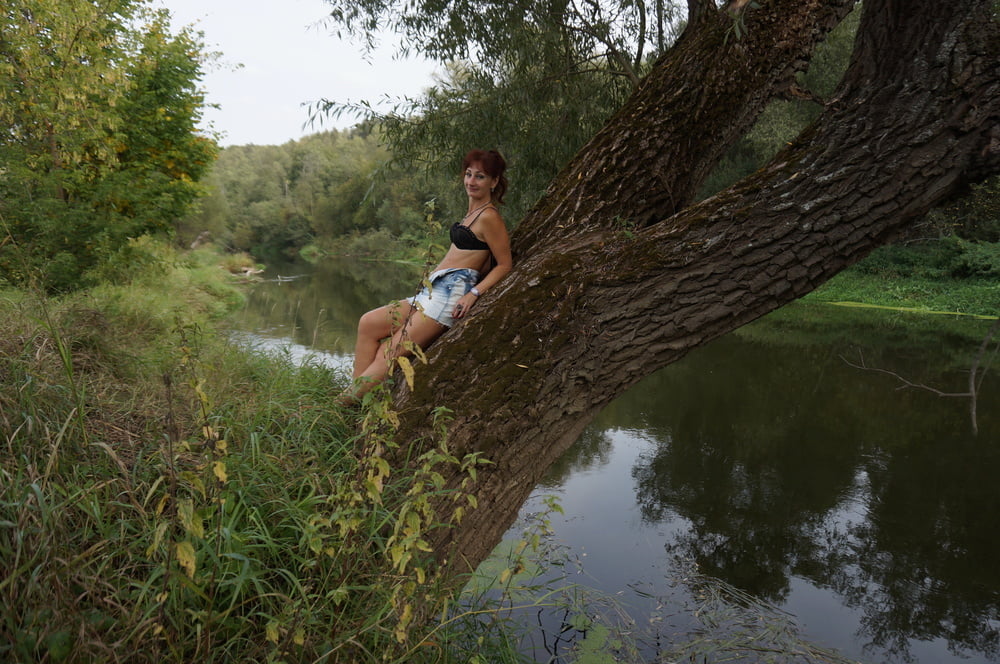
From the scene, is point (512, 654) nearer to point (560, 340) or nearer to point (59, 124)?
point (560, 340)

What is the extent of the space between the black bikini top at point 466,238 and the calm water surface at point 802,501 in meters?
1.44

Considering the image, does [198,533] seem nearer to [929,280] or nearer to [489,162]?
[489,162]

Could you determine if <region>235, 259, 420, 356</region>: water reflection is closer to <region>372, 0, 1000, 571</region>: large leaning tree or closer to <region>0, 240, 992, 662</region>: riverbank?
<region>0, 240, 992, 662</region>: riverbank

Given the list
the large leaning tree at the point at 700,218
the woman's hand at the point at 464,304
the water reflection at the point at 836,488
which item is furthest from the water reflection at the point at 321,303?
the water reflection at the point at 836,488

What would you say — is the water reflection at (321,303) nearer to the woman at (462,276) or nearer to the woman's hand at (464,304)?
the woman at (462,276)

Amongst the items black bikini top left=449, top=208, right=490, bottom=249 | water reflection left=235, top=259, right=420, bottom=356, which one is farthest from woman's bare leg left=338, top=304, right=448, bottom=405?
water reflection left=235, top=259, right=420, bottom=356

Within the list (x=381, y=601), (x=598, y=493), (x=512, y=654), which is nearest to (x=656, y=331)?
(x=381, y=601)

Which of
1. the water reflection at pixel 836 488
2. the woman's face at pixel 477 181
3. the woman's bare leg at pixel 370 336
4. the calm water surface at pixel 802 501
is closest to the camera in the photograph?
the woman's bare leg at pixel 370 336

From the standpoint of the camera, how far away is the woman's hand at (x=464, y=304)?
7.82 feet

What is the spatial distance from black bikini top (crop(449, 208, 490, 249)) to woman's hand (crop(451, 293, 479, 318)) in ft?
1.04

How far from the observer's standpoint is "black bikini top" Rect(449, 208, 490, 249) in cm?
260

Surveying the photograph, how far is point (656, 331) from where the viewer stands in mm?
1989

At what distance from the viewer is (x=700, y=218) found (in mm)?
1989

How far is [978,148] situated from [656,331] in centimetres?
106
